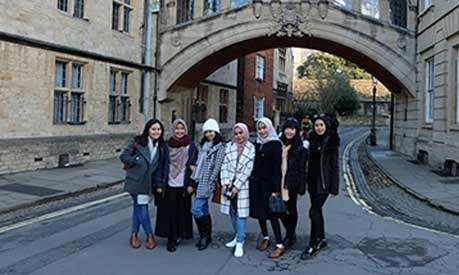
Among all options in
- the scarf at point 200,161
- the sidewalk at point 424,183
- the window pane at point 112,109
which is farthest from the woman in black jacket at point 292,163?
the window pane at point 112,109

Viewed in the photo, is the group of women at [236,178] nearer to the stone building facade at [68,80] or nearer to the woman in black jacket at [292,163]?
the woman in black jacket at [292,163]

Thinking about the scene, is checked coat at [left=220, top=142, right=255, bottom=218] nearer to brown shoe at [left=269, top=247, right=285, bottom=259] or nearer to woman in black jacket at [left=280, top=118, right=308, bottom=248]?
woman in black jacket at [left=280, top=118, right=308, bottom=248]

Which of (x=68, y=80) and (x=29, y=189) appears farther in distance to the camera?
(x=68, y=80)

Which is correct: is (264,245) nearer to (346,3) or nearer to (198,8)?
(346,3)

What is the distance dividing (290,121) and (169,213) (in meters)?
2.04

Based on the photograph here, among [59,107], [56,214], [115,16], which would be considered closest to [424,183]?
[56,214]

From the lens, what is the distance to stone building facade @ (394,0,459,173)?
45.3ft

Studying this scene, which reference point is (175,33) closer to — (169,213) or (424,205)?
(424,205)

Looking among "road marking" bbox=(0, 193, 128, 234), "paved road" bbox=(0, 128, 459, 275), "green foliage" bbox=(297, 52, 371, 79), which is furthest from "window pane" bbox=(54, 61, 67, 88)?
"green foliage" bbox=(297, 52, 371, 79)

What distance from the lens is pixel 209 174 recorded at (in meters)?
6.12

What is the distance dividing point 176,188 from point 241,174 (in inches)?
36.7

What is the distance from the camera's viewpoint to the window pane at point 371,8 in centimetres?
1980

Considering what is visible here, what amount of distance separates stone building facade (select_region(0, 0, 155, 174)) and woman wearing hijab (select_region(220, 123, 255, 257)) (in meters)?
8.80

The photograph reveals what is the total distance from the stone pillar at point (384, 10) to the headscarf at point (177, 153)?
52.5ft
